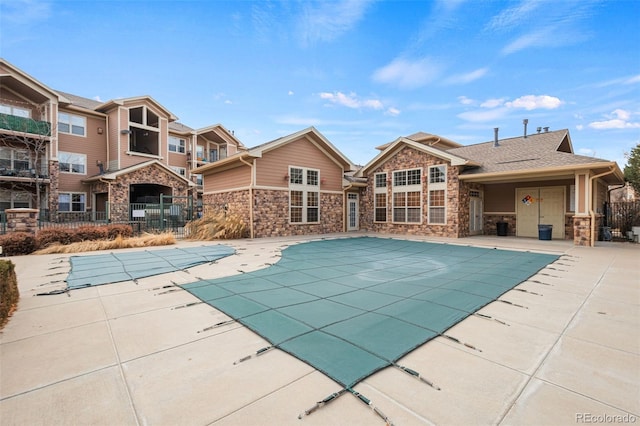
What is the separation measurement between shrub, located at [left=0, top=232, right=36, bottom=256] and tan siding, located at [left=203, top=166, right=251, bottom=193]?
24.0 ft

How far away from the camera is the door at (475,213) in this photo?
45.7 ft

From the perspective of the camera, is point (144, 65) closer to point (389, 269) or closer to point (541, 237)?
point (389, 269)

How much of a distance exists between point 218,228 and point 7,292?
9.03 meters

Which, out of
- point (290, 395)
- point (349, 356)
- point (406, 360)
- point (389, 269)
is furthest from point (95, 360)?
point (389, 269)

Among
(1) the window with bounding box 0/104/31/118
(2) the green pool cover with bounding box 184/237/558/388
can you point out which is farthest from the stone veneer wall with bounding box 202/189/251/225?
(1) the window with bounding box 0/104/31/118

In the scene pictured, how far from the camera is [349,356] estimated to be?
2.55 meters

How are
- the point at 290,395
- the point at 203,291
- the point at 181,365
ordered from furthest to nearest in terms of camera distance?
the point at 203,291, the point at 181,365, the point at 290,395

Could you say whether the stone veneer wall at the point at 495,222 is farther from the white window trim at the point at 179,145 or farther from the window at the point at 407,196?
the white window trim at the point at 179,145

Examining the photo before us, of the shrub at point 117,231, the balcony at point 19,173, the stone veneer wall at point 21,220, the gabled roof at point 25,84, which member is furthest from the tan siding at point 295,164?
the gabled roof at point 25,84

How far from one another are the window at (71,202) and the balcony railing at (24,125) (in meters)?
3.79

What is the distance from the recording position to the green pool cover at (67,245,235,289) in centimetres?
544

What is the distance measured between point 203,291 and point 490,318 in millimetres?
4143

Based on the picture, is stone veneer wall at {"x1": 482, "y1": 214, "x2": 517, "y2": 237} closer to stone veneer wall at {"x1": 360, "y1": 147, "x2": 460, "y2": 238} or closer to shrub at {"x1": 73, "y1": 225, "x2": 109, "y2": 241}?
stone veneer wall at {"x1": 360, "y1": 147, "x2": 460, "y2": 238}

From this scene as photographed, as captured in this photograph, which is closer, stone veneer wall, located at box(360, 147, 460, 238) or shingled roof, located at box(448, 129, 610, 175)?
shingled roof, located at box(448, 129, 610, 175)
